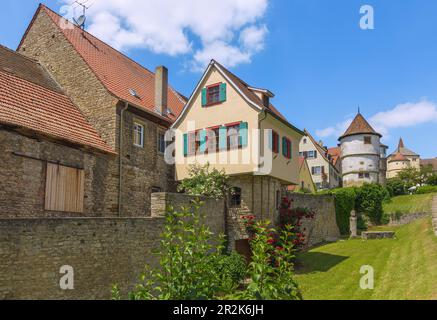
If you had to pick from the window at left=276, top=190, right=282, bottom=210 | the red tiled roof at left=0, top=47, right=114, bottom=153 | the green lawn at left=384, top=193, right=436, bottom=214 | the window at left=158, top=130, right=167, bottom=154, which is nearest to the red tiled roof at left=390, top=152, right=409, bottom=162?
the green lawn at left=384, top=193, right=436, bottom=214

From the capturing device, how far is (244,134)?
20672mm

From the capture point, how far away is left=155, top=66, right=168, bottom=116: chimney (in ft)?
81.9

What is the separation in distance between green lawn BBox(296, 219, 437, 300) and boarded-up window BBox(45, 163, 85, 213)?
35.1 feet

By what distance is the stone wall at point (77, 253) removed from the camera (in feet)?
37.4

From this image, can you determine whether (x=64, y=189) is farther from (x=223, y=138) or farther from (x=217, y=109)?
(x=217, y=109)

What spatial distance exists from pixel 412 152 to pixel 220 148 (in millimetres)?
101251

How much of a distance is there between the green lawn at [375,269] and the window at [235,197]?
449 cm

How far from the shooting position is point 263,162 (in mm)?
20547

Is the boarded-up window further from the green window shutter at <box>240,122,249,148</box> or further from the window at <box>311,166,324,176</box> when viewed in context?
the window at <box>311,166,324,176</box>

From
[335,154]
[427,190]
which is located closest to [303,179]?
[427,190]

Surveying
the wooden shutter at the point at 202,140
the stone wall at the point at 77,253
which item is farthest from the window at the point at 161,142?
the stone wall at the point at 77,253

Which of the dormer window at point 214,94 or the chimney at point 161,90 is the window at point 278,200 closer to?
the dormer window at point 214,94

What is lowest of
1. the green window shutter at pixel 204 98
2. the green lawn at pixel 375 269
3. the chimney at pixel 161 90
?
the green lawn at pixel 375 269
